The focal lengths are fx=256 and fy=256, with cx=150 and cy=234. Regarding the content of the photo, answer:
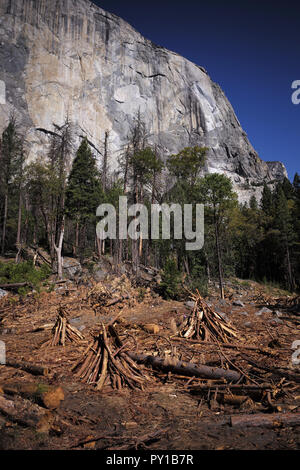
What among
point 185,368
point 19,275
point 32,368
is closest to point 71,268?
point 19,275

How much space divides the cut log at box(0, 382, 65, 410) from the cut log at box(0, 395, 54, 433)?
10cm

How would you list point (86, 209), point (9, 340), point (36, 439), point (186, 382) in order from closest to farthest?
point (36, 439) < point (186, 382) < point (9, 340) < point (86, 209)

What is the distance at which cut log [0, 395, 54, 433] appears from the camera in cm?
294

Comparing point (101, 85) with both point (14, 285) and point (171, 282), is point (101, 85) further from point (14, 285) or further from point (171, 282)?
point (171, 282)

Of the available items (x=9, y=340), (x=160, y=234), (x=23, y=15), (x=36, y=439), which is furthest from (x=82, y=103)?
(x=36, y=439)

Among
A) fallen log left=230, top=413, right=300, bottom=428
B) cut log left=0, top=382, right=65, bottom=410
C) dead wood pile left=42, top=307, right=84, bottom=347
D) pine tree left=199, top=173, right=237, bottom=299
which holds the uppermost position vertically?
pine tree left=199, top=173, right=237, bottom=299

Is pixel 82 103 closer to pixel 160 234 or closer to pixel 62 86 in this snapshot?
pixel 62 86

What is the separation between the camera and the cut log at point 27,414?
294 cm

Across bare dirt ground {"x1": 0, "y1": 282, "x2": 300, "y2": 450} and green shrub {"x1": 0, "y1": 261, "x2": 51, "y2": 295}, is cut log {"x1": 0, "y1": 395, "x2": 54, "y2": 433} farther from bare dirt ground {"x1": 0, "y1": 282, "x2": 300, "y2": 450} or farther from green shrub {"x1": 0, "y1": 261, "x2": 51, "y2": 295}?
green shrub {"x1": 0, "y1": 261, "x2": 51, "y2": 295}

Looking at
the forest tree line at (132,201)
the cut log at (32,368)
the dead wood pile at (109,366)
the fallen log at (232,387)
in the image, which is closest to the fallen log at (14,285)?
the forest tree line at (132,201)

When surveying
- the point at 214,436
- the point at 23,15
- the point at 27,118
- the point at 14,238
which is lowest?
the point at 214,436

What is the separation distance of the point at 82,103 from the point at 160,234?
53424 mm

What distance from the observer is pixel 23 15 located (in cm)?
5847

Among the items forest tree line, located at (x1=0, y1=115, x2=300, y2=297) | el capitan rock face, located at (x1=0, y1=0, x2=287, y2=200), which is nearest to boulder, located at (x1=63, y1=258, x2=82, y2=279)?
forest tree line, located at (x1=0, y1=115, x2=300, y2=297)
